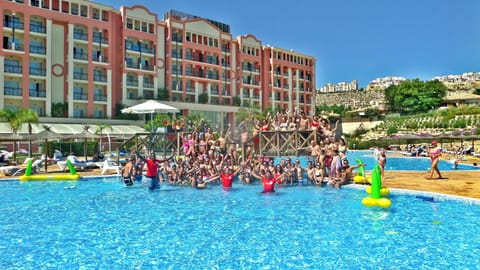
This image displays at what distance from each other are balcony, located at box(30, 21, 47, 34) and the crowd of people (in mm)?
31445

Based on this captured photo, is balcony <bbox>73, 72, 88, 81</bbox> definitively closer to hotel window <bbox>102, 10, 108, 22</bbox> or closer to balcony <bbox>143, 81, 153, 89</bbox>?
hotel window <bbox>102, 10, 108, 22</bbox>

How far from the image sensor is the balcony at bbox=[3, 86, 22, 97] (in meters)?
40.9

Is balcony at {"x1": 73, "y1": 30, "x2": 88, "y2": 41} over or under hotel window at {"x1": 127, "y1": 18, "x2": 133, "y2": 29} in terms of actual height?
under

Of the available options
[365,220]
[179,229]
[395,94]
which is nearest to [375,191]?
[365,220]

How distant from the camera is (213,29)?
195 ft

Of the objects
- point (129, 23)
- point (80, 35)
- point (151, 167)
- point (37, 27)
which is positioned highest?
point (129, 23)

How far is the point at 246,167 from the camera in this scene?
17.7 metres

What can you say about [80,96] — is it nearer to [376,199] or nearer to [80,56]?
[80,56]

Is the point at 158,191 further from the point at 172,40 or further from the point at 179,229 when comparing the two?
the point at 172,40

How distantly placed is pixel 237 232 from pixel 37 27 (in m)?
42.2

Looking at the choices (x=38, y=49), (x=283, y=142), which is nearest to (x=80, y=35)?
(x=38, y=49)

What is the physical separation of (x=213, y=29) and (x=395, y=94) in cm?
4919

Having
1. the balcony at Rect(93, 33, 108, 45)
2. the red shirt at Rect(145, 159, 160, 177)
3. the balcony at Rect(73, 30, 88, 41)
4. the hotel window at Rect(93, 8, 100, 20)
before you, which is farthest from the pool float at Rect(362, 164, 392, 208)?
the hotel window at Rect(93, 8, 100, 20)

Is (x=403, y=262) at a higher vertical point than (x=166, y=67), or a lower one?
lower
